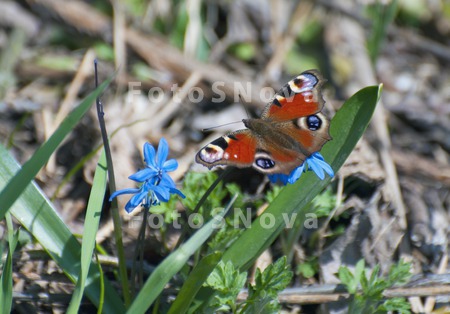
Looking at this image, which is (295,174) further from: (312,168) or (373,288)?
(373,288)

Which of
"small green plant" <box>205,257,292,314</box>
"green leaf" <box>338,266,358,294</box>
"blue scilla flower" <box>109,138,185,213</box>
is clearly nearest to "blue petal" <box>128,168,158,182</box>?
"blue scilla flower" <box>109,138,185,213</box>

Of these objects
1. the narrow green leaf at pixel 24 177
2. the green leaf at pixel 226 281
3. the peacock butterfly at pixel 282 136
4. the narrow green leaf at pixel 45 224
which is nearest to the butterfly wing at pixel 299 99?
the peacock butterfly at pixel 282 136

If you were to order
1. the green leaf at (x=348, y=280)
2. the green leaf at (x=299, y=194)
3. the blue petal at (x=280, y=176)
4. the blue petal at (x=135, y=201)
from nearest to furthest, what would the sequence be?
Answer: the blue petal at (x=135, y=201) < the blue petal at (x=280, y=176) < the green leaf at (x=299, y=194) < the green leaf at (x=348, y=280)

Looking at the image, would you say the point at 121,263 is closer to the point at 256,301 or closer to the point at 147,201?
the point at 147,201

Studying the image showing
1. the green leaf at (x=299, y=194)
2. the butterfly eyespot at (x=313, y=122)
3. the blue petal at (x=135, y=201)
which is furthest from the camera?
the green leaf at (x=299, y=194)

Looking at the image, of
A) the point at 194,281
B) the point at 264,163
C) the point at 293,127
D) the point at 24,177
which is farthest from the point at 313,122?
the point at 24,177

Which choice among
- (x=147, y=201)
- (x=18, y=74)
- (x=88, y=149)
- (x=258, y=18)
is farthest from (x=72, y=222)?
(x=258, y=18)

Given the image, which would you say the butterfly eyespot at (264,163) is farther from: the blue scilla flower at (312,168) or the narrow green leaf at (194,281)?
the narrow green leaf at (194,281)
